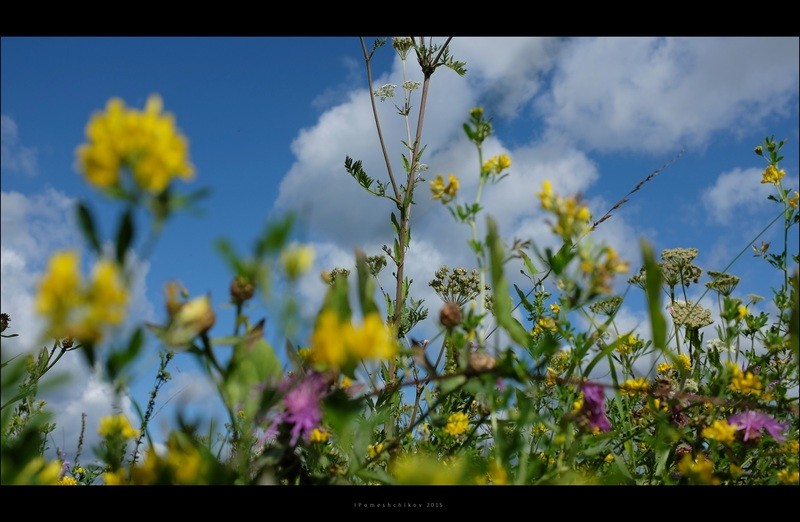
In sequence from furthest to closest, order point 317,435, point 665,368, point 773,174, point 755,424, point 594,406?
point 773,174 < point 665,368 < point 755,424 < point 594,406 < point 317,435

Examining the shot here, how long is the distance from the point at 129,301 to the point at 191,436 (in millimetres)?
252

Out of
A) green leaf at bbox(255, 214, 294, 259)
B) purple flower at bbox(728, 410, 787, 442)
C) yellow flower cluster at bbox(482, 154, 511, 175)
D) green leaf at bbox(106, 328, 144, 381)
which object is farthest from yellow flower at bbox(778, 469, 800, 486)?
green leaf at bbox(106, 328, 144, 381)

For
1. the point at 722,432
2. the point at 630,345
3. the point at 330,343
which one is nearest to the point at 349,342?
the point at 330,343

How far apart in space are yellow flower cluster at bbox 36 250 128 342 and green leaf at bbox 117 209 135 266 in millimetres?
18

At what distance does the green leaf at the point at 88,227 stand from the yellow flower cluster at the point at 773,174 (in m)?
2.19

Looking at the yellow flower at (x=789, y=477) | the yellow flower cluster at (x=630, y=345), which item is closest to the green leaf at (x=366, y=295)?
the yellow flower at (x=789, y=477)

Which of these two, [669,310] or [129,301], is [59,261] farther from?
[669,310]

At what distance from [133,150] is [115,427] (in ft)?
1.40

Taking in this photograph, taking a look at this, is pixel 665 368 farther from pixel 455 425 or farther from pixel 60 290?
pixel 60 290

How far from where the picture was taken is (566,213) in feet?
2.72

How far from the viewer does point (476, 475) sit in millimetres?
1089

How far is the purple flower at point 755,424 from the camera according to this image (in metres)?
1.19

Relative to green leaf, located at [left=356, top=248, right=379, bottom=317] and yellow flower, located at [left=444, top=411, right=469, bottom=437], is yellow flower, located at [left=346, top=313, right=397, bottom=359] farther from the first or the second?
yellow flower, located at [left=444, top=411, right=469, bottom=437]

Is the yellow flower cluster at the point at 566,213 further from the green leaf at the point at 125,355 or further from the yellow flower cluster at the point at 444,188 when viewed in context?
the green leaf at the point at 125,355
